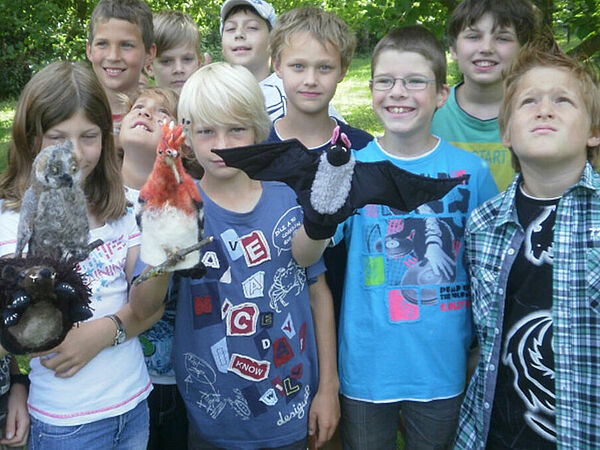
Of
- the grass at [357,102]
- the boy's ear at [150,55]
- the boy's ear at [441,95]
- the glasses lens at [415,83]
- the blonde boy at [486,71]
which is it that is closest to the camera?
the glasses lens at [415,83]

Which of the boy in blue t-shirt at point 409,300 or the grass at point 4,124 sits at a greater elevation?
the grass at point 4,124

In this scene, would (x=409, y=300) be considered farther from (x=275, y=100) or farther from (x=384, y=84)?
(x=275, y=100)

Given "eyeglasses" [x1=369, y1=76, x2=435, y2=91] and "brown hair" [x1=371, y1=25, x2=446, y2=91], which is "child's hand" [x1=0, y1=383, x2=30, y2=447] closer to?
"eyeglasses" [x1=369, y1=76, x2=435, y2=91]

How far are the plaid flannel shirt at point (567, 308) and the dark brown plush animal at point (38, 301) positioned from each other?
1576 millimetres

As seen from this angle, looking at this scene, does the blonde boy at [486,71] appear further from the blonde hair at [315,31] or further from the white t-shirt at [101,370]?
the white t-shirt at [101,370]

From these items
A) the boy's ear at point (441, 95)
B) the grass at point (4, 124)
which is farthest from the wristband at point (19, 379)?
the grass at point (4, 124)

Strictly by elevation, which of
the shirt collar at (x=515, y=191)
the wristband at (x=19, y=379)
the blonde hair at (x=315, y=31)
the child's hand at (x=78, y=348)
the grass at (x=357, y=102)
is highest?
the grass at (x=357, y=102)

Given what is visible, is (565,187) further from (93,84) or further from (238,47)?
(238,47)

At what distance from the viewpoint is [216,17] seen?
10.2 metres

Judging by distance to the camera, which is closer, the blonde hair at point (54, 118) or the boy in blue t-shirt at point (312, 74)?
the blonde hair at point (54, 118)

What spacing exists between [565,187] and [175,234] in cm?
158

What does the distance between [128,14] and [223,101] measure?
72.6 inches

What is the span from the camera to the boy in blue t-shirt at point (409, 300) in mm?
2400

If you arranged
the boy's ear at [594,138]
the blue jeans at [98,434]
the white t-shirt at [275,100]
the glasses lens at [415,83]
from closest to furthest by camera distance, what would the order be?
the blue jeans at [98,434], the boy's ear at [594,138], the glasses lens at [415,83], the white t-shirt at [275,100]
